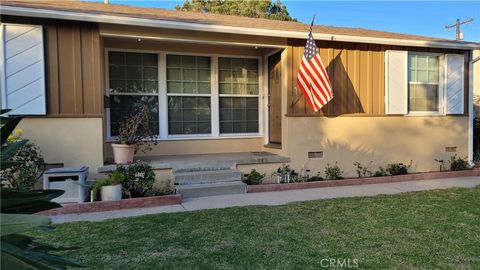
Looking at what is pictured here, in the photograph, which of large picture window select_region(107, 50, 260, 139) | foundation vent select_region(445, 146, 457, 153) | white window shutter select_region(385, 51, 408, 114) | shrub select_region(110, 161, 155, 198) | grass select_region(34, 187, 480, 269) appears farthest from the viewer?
foundation vent select_region(445, 146, 457, 153)

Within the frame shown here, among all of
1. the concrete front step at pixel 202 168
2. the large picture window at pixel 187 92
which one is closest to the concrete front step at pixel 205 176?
the concrete front step at pixel 202 168

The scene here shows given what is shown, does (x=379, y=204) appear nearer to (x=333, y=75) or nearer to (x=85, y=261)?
(x=333, y=75)

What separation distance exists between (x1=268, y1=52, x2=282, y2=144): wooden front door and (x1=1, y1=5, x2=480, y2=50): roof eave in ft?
3.58

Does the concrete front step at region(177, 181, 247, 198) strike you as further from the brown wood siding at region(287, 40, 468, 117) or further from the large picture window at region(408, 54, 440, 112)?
the large picture window at region(408, 54, 440, 112)

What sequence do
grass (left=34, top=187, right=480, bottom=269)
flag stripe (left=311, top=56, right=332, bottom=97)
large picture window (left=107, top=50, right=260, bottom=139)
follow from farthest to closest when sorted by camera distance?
large picture window (left=107, top=50, right=260, bottom=139) < flag stripe (left=311, top=56, right=332, bottom=97) < grass (left=34, top=187, right=480, bottom=269)

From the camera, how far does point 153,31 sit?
6.79 metres

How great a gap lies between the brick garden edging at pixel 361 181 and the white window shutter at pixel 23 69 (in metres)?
3.98

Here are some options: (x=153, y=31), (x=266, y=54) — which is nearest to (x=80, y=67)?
(x=153, y=31)

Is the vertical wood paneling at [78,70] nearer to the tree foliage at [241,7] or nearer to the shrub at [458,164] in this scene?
the shrub at [458,164]

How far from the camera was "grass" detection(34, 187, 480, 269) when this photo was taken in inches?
132

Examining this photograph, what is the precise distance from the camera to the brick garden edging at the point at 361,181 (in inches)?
265

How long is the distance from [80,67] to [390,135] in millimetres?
6733

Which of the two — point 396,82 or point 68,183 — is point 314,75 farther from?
point 68,183

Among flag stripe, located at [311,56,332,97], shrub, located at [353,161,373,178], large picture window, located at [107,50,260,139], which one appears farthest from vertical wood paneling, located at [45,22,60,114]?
shrub, located at [353,161,373,178]
